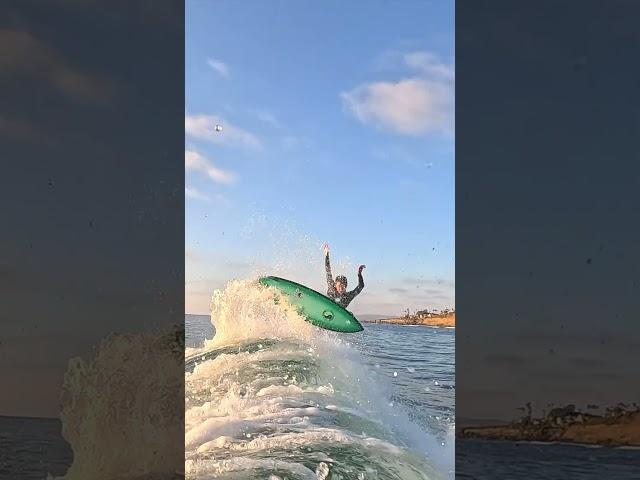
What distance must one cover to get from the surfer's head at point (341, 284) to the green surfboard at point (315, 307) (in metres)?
0.11

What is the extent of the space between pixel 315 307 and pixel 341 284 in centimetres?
28
